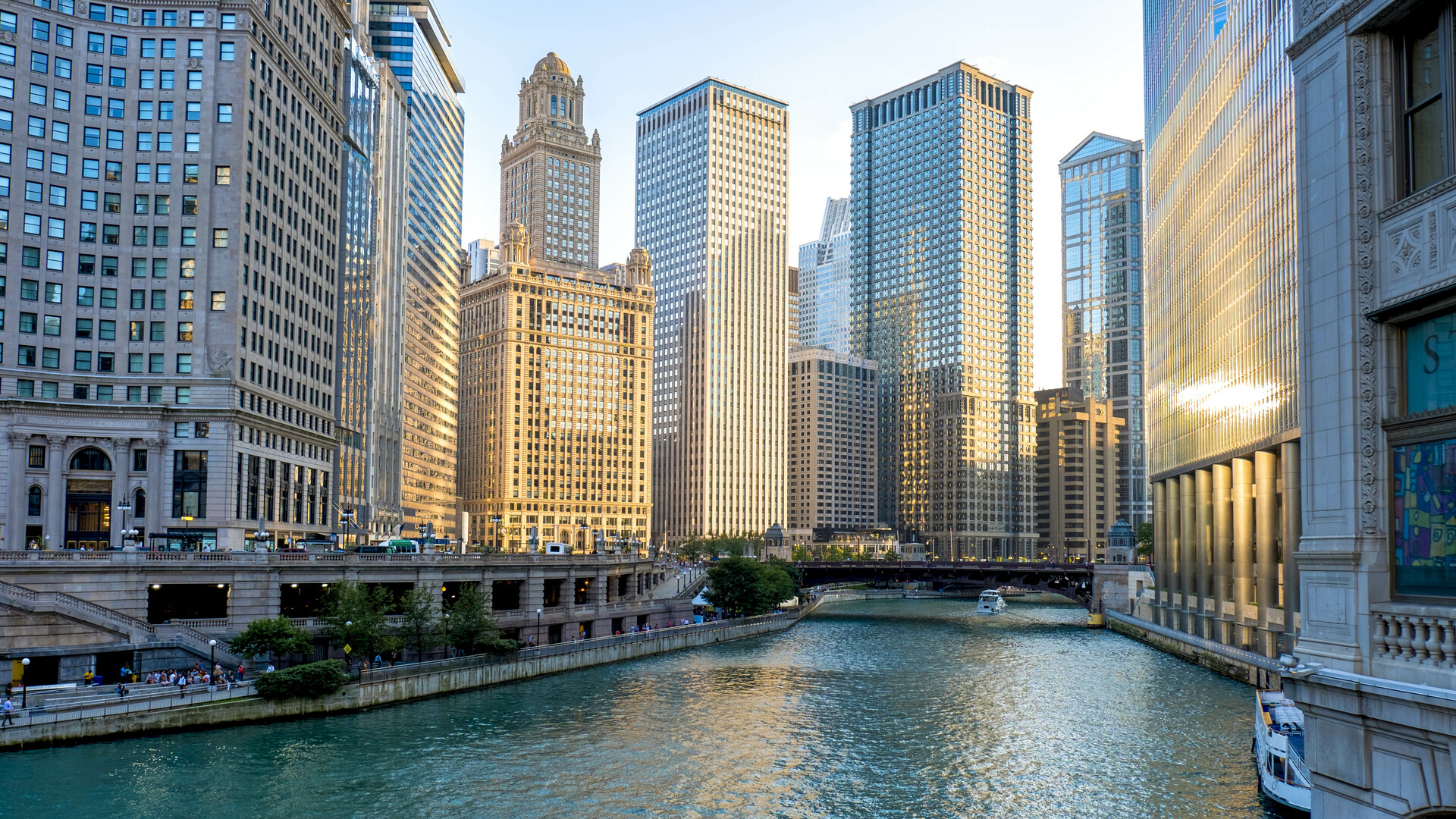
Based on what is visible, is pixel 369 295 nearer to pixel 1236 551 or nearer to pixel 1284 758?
pixel 1236 551

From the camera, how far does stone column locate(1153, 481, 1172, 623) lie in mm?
147375

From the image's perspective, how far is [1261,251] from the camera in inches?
4099

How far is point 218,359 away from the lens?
104875 mm

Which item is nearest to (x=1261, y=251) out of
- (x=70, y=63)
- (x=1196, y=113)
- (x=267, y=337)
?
(x=1196, y=113)

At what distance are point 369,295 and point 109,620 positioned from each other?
10795 cm

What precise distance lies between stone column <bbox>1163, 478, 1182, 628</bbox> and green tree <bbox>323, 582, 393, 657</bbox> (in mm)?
95846

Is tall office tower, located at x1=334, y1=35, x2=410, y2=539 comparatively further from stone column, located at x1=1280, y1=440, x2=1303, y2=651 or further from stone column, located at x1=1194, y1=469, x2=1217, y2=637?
stone column, located at x1=1280, y1=440, x2=1303, y2=651

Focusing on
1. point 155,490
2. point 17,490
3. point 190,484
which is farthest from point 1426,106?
point 17,490

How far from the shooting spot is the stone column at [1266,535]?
102 meters

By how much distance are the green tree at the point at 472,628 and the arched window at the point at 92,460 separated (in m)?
34.6

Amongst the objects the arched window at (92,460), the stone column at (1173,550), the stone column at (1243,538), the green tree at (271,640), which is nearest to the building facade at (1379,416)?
the green tree at (271,640)

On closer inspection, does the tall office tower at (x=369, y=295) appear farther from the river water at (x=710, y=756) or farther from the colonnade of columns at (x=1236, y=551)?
the colonnade of columns at (x=1236, y=551)

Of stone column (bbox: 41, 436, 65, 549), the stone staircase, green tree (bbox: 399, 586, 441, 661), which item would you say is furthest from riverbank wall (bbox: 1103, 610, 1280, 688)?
stone column (bbox: 41, 436, 65, 549)

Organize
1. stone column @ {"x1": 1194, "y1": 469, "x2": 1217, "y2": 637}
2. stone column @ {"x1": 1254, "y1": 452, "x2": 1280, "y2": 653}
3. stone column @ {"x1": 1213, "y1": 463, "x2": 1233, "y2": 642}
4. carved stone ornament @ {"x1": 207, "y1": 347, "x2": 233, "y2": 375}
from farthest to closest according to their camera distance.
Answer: stone column @ {"x1": 1194, "y1": 469, "x2": 1217, "y2": 637} < stone column @ {"x1": 1213, "y1": 463, "x2": 1233, "y2": 642} < carved stone ornament @ {"x1": 207, "y1": 347, "x2": 233, "y2": 375} < stone column @ {"x1": 1254, "y1": 452, "x2": 1280, "y2": 653}
